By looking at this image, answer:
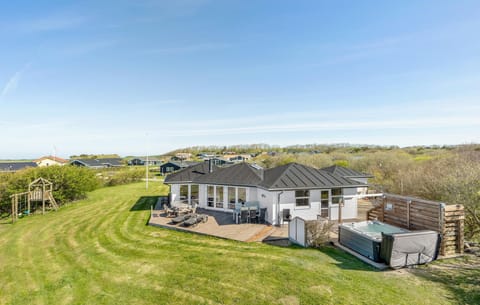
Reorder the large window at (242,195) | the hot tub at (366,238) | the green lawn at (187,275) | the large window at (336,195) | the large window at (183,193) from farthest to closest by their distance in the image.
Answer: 1. the large window at (183,193)
2. the large window at (242,195)
3. the large window at (336,195)
4. the hot tub at (366,238)
5. the green lawn at (187,275)

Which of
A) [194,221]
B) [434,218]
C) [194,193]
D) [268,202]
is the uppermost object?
[434,218]

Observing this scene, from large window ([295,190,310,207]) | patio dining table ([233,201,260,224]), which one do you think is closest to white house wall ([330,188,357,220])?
large window ([295,190,310,207])

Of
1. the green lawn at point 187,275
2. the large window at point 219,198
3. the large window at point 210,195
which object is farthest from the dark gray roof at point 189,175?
the green lawn at point 187,275

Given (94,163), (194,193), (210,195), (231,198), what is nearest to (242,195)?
(231,198)

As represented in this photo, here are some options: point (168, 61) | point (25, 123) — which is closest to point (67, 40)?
point (168, 61)

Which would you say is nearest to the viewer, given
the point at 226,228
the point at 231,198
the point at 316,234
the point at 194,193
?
the point at 316,234

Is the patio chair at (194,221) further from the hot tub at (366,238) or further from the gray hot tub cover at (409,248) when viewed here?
the gray hot tub cover at (409,248)

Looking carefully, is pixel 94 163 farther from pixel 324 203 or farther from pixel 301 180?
pixel 324 203
